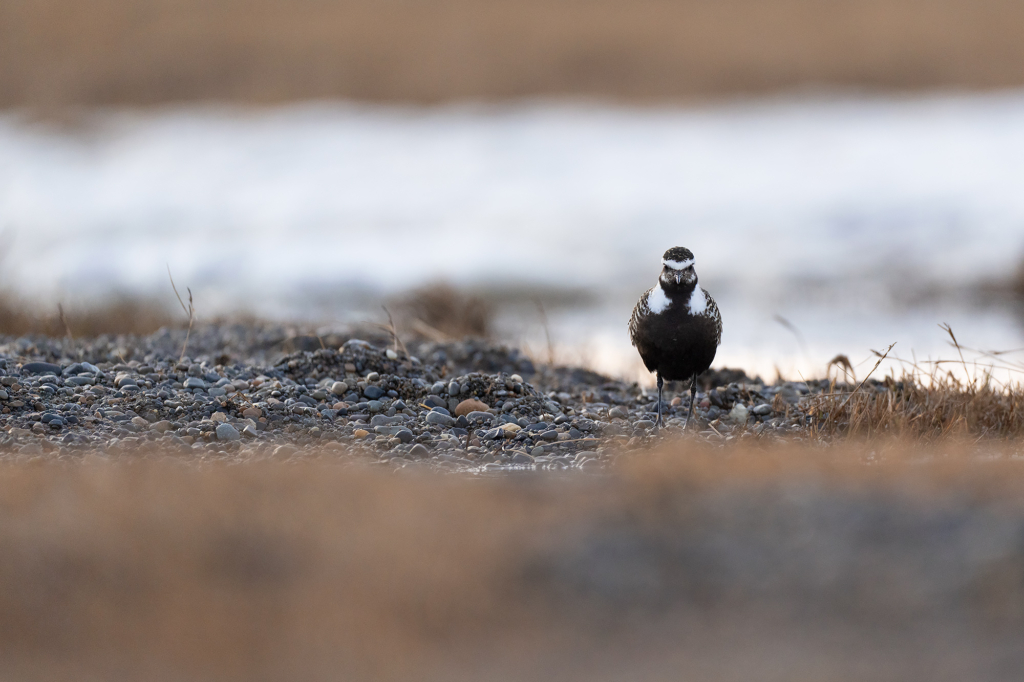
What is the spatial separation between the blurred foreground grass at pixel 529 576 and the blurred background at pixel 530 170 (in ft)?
15.0

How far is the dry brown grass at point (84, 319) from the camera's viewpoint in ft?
28.5

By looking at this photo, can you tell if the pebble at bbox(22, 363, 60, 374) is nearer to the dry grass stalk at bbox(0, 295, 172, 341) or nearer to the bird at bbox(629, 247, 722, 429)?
the dry grass stalk at bbox(0, 295, 172, 341)

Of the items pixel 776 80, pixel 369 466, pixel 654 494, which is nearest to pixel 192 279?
pixel 369 466

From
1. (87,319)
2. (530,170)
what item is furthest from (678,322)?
(530,170)

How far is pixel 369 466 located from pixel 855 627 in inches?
88.4

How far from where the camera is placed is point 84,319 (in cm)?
929

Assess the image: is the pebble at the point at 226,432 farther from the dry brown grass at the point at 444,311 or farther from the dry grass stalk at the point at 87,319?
the dry brown grass at the point at 444,311

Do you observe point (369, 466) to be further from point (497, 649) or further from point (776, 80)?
point (776, 80)

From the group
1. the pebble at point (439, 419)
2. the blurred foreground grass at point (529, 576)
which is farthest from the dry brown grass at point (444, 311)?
the blurred foreground grass at point (529, 576)

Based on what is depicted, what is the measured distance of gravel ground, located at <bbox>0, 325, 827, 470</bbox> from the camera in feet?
17.4

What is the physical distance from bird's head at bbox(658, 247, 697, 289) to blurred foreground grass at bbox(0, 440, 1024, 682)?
220 centimetres

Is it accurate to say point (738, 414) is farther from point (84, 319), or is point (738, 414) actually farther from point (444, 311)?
point (84, 319)

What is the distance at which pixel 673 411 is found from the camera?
673cm

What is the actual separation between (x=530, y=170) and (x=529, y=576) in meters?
15.9
